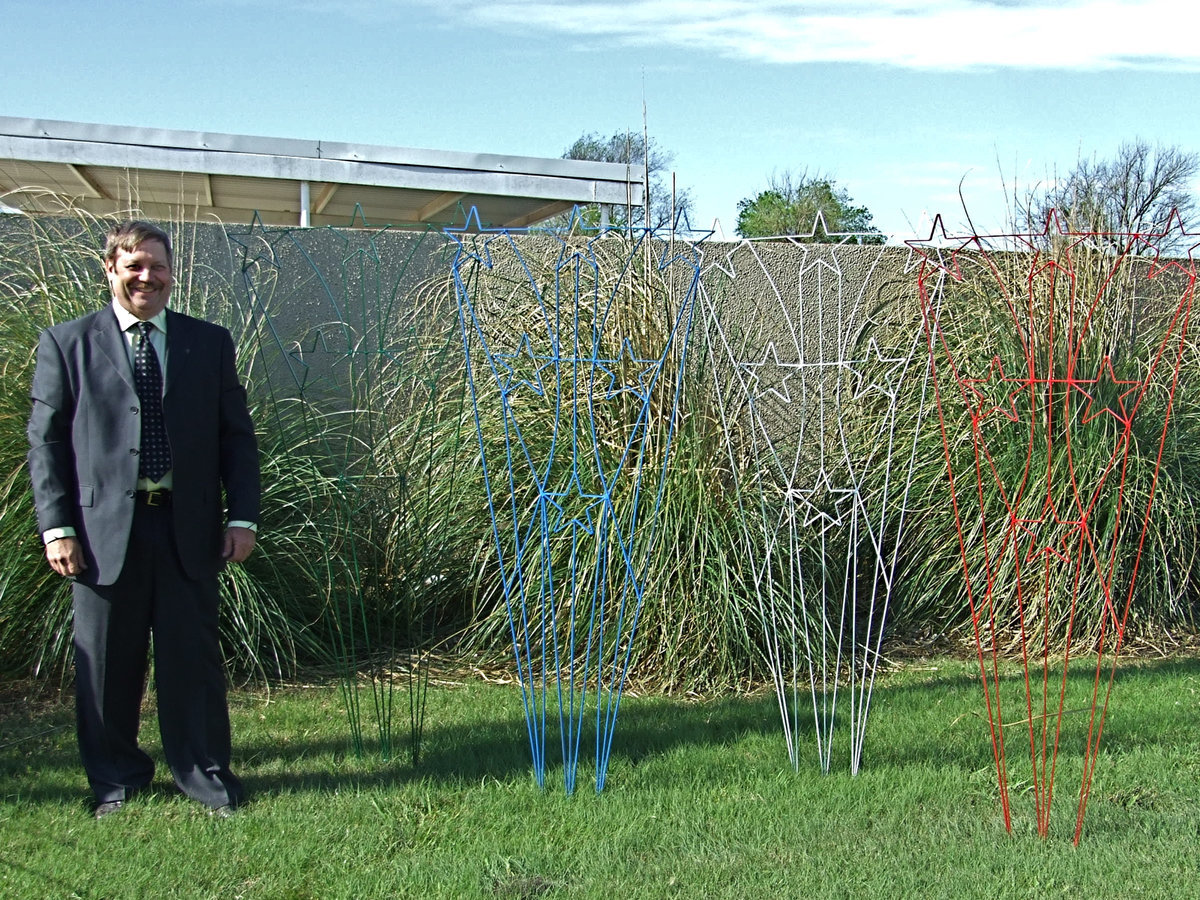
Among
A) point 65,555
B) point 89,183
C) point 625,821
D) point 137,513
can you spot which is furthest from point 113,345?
point 89,183

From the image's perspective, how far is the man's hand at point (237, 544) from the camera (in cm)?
352

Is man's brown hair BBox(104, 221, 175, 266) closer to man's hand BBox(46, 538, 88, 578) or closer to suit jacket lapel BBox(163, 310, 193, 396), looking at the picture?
suit jacket lapel BBox(163, 310, 193, 396)

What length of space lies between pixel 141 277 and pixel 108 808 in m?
1.59

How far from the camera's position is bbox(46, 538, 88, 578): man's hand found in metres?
3.29

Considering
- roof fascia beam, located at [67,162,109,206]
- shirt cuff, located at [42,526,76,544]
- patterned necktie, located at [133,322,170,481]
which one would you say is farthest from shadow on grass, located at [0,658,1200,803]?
roof fascia beam, located at [67,162,109,206]

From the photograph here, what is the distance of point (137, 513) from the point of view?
3412 mm

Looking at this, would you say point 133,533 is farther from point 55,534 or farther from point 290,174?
point 290,174

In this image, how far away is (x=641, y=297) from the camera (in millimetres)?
5211

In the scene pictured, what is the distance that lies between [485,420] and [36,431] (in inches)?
94.6

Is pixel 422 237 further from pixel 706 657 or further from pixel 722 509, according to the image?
pixel 706 657

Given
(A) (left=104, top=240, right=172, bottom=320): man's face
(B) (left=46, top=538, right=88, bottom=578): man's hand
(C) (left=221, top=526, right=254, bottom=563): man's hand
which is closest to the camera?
(B) (left=46, top=538, right=88, bottom=578): man's hand

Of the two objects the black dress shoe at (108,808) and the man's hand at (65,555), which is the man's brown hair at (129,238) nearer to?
the man's hand at (65,555)

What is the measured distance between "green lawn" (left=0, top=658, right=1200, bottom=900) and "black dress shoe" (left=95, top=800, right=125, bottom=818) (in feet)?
0.15

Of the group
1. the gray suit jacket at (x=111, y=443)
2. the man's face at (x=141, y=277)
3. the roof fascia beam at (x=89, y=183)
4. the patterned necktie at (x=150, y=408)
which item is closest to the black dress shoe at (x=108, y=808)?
the gray suit jacket at (x=111, y=443)
